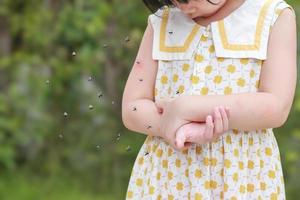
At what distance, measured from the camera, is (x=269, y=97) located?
1356mm

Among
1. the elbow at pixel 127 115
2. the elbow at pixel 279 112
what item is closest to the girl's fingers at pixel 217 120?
the elbow at pixel 279 112

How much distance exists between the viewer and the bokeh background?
3535mm

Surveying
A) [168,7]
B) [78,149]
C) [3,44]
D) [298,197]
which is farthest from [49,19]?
[168,7]

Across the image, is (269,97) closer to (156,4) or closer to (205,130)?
(205,130)

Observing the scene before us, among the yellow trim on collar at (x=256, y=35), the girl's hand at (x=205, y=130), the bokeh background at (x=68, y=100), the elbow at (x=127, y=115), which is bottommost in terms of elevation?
the bokeh background at (x=68, y=100)

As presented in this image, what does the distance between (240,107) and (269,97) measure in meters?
0.05

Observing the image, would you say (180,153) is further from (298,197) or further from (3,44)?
(3,44)

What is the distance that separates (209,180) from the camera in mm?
1417

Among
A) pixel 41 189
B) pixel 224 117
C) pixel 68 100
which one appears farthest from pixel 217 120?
pixel 68 100

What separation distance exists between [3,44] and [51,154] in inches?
21.8

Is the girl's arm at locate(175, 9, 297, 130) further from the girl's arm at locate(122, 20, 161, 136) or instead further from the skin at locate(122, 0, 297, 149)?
the girl's arm at locate(122, 20, 161, 136)

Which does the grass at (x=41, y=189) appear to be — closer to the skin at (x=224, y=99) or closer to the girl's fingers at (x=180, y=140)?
the skin at (x=224, y=99)

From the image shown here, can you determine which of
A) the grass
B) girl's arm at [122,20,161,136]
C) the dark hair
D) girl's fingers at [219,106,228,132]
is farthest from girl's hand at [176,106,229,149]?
the grass

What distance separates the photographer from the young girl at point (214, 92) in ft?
4.44
